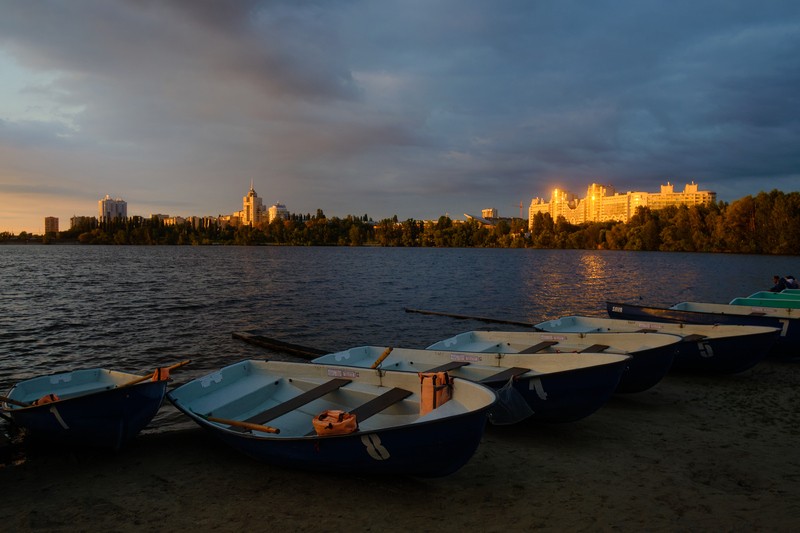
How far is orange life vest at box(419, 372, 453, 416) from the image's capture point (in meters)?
7.56

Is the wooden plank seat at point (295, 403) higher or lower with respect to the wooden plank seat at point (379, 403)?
lower

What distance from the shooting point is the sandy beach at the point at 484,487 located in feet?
21.9

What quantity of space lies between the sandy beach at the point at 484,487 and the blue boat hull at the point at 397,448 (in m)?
0.53

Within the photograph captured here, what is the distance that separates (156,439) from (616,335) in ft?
36.6

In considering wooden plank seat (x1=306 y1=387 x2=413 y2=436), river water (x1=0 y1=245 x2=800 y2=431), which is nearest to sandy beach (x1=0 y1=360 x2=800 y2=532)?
wooden plank seat (x1=306 y1=387 x2=413 y2=436)

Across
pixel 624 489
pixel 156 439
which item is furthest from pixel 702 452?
pixel 156 439

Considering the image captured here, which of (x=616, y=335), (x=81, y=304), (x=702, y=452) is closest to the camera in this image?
(x=702, y=452)

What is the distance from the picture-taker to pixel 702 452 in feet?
28.8

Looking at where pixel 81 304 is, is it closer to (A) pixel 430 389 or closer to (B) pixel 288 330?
(B) pixel 288 330

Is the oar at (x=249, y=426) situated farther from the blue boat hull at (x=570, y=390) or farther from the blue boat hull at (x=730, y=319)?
the blue boat hull at (x=730, y=319)

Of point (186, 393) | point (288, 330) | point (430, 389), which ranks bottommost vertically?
point (288, 330)

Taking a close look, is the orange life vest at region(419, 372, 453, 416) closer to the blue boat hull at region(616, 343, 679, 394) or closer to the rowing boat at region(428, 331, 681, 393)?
the rowing boat at region(428, 331, 681, 393)

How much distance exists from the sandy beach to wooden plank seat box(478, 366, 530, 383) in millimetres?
1136

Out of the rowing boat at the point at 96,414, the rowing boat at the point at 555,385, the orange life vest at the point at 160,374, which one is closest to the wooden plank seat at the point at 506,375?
the rowing boat at the point at 555,385
